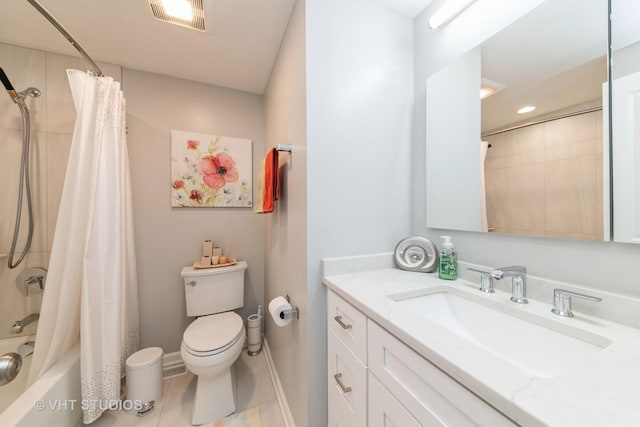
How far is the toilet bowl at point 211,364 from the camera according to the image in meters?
1.26

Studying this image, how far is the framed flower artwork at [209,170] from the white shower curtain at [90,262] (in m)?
0.46

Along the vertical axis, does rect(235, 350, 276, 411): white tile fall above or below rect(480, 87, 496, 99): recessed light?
below

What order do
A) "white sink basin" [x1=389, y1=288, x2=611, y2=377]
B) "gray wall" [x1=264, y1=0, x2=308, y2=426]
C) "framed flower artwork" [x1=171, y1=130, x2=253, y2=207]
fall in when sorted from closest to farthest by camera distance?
"white sink basin" [x1=389, y1=288, x2=611, y2=377], "gray wall" [x1=264, y1=0, x2=308, y2=426], "framed flower artwork" [x1=171, y1=130, x2=253, y2=207]

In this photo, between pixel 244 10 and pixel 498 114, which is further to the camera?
pixel 244 10

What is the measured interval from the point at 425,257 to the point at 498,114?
67cm

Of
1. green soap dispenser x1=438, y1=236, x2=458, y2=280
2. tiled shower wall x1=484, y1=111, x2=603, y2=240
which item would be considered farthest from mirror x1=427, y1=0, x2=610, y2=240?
green soap dispenser x1=438, y1=236, x2=458, y2=280

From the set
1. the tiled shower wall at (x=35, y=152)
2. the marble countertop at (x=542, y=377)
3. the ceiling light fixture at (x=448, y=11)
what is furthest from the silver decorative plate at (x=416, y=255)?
the tiled shower wall at (x=35, y=152)

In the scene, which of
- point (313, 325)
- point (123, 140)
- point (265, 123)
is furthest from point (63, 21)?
point (313, 325)

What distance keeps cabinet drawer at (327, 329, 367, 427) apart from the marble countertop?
226mm

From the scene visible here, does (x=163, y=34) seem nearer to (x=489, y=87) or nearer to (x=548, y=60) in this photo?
(x=489, y=87)

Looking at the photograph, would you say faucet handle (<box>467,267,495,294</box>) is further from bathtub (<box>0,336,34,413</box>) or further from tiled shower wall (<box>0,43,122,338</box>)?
tiled shower wall (<box>0,43,122,338</box>)

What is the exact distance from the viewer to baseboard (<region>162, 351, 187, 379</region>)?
1701 millimetres

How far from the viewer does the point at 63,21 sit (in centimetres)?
129

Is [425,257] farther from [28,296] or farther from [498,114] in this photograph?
[28,296]
